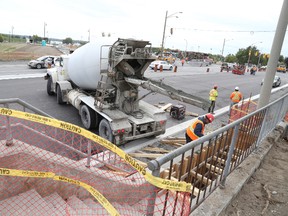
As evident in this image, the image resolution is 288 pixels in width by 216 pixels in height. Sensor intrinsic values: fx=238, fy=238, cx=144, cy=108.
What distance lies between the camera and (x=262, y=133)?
5.88 metres

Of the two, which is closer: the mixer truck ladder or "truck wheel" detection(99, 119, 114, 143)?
"truck wheel" detection(99, 119, 114, 143)

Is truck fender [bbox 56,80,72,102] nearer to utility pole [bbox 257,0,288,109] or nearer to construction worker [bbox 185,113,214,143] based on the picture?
construction worker [bbox 185,113,214,143]

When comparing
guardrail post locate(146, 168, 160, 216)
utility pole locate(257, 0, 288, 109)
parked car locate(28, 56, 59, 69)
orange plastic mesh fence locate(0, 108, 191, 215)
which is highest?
utility pole locate(257, 0, 288, 109)

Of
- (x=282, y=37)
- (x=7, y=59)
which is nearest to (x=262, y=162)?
(x=282, y=37)

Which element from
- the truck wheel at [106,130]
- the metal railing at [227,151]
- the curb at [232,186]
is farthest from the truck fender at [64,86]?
the curb at [232,186]

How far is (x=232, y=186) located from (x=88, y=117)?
234 inches

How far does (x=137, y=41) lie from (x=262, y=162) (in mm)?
4913

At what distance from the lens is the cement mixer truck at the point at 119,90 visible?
295 inches

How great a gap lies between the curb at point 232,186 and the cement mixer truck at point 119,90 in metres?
2.07

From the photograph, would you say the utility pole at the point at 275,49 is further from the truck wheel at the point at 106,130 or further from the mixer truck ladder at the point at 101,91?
the mixer truck ladder at the point at 101,91

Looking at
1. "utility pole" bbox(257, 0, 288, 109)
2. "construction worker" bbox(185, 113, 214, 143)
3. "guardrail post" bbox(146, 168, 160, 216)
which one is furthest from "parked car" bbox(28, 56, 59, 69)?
"guardrail post" bbox(146, 168, 160, 216)

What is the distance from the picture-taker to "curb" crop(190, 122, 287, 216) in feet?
11.6

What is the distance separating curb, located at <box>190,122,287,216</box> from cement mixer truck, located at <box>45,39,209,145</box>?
2071mm

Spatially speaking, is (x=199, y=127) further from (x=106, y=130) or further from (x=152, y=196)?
(x=152, y=196)
